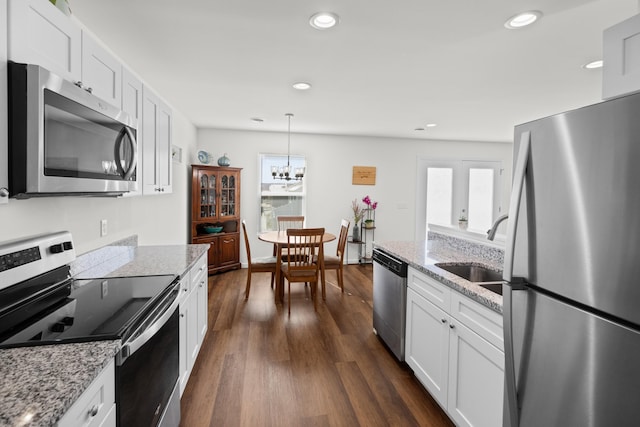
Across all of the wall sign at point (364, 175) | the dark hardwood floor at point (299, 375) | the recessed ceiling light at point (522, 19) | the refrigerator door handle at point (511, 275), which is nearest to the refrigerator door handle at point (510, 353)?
the refrigerator door handle at point (511, 275)

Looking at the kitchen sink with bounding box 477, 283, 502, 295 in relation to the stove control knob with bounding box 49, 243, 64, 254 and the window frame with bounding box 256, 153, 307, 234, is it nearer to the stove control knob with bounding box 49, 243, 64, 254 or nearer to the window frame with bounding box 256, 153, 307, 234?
the stove control knob with bounding box 49, 243, 64, 254

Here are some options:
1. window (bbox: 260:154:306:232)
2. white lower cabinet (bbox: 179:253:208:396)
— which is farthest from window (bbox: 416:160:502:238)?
white lower cabinet (bbox: 179:253:208:396)

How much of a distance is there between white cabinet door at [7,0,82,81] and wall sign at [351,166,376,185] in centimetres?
479

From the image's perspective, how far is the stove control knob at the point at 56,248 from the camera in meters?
1.50

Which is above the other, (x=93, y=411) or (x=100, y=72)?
(x=100, y=72)

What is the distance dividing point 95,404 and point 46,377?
0.16m

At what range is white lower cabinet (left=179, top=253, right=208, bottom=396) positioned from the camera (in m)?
1.93

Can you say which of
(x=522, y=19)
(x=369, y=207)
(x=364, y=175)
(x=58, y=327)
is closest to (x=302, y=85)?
(x=522, y=19)

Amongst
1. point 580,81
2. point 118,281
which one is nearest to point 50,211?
point 118,281

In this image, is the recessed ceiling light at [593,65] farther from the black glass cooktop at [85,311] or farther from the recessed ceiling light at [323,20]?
the black glass cooktop at [85,311]

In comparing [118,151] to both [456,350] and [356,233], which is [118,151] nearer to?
[456,350]

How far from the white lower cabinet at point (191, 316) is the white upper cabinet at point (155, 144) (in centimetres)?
67

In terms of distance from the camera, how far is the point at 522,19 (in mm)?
1883

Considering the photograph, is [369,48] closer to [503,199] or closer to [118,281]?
[118,281]
